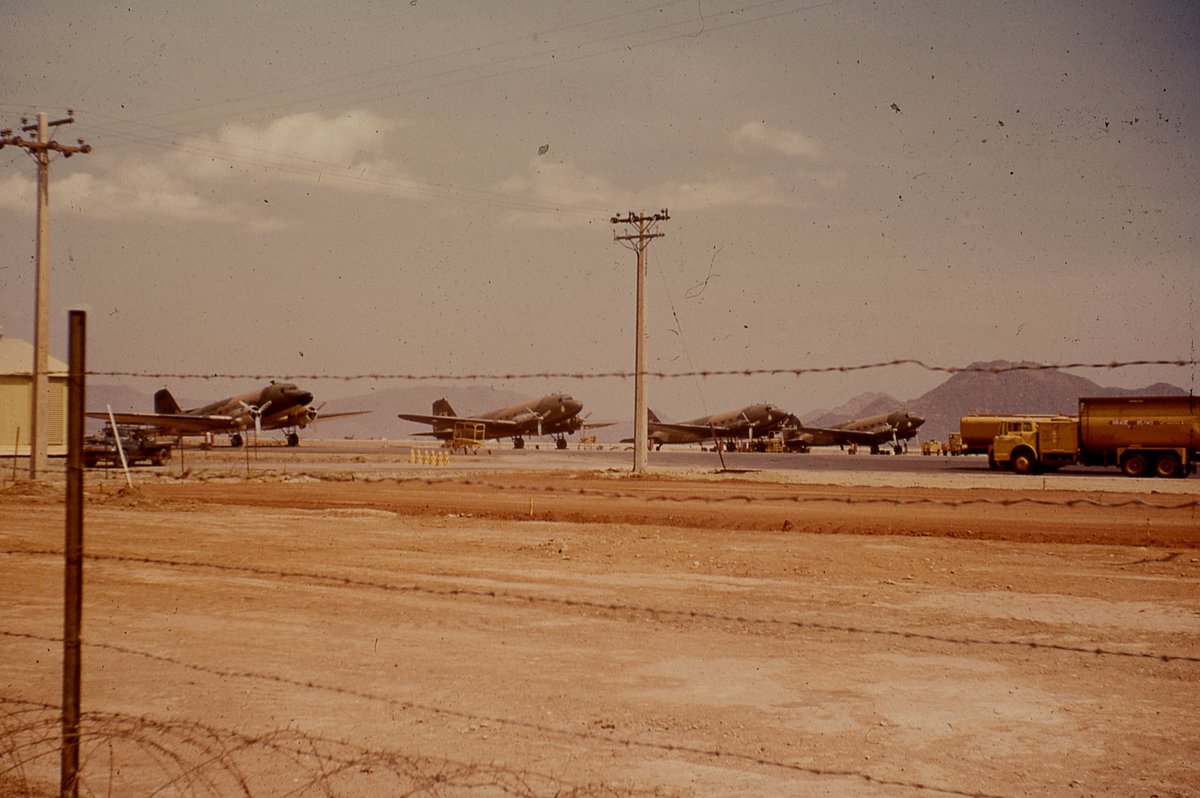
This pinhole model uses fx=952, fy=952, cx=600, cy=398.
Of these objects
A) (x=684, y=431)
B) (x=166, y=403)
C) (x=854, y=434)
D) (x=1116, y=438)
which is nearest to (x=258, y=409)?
(x=166, y=403)

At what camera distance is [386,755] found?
605 cm

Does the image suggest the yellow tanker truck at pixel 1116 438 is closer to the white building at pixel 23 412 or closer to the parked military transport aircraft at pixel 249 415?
the parked military transport aircraft at pixel 249 415

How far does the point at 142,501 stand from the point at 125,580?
12796 millimetres

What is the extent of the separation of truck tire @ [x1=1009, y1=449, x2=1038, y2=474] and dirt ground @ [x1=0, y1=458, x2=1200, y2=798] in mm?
31012

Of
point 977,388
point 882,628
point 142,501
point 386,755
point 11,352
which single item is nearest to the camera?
point 386,755

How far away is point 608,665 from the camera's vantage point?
8445mm

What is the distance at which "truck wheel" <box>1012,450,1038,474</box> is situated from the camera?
46594mm

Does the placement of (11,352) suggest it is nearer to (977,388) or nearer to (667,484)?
(667,484)

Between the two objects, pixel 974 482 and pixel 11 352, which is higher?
pixel 11 352

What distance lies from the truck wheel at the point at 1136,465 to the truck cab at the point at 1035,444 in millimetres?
2142

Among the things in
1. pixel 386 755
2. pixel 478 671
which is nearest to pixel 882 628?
pixel 478 671

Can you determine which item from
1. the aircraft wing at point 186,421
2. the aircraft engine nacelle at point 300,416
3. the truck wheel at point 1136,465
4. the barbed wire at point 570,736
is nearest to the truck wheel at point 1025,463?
the truck wheel at point 1136,465

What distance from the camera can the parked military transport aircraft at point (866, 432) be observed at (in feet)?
287

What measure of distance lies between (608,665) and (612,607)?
2.69m
